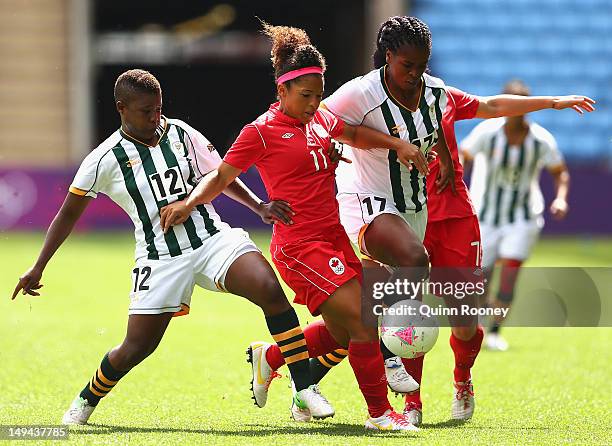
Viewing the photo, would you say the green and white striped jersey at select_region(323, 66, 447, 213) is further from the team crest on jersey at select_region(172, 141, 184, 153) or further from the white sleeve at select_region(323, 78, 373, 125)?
the team crest on jersey at select_region(172, 141, 184, 153)

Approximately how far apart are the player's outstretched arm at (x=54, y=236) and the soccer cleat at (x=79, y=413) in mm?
626

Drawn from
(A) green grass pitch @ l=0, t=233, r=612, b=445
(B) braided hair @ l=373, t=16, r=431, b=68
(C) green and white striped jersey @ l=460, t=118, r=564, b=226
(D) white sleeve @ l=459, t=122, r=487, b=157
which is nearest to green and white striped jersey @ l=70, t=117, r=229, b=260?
(A) green grass pitch @ l=0, t=233, r=612, b=445

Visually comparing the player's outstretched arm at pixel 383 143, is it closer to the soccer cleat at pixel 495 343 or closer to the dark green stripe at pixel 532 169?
the soccer cleat at pixel 495 343

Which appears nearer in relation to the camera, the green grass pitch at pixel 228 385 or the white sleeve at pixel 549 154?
the green grass pitch at pixel 228 385

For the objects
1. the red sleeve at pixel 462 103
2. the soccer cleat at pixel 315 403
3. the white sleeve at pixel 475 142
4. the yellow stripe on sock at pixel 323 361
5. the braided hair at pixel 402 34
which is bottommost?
the yellow stripe on sock at pixel 323 361

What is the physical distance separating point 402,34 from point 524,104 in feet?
3.06

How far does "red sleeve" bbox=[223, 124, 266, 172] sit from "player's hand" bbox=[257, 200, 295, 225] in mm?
237

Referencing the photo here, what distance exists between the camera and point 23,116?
22.8m

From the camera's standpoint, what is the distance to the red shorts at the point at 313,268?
553 centimetres

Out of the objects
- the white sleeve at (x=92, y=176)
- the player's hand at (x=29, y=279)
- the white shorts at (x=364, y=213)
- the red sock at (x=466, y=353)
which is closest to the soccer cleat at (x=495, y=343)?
the red sock at (x=466, y=353)

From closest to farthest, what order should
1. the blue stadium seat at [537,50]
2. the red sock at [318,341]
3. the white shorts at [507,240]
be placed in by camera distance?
the red sock at [318,341] → the white shorts at [507,240] → the blue stadium seat at [537,50]

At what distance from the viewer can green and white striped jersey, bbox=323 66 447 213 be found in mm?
5820

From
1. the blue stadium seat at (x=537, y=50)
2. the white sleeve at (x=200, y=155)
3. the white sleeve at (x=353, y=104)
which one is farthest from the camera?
the blue stadium seat at (x=537, y=50)

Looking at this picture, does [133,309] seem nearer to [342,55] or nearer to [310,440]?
[310,440]
